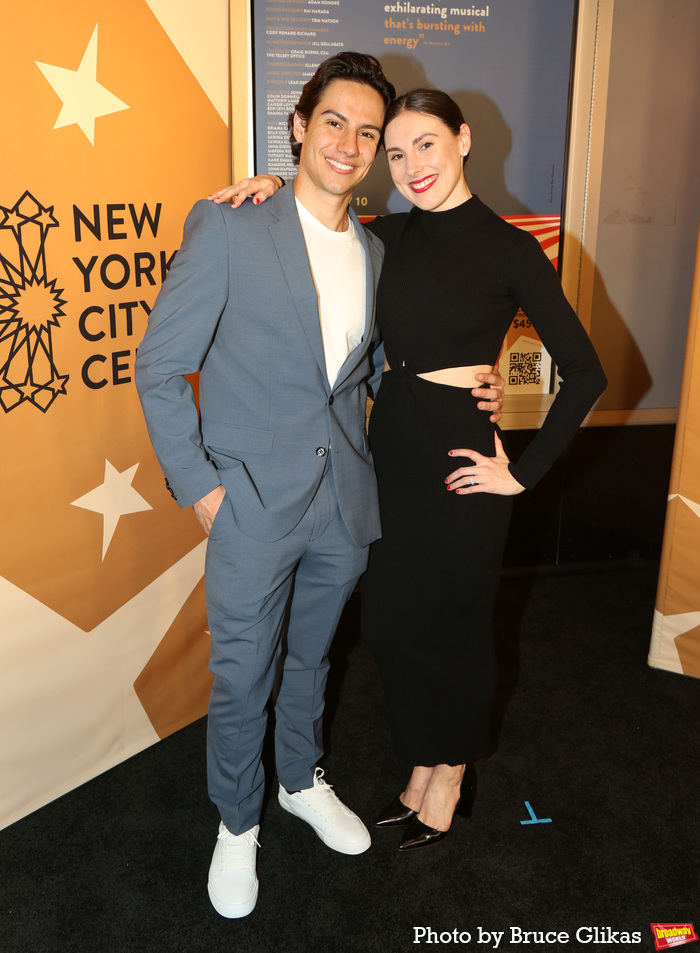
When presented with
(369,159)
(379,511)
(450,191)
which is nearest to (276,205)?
(369,159)

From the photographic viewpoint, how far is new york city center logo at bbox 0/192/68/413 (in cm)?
177

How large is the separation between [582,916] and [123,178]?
6.98 feet

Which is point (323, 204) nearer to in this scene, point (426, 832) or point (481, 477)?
point (481, 477)

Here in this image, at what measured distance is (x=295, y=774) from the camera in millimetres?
2064

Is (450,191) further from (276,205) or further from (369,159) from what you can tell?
(276,205)

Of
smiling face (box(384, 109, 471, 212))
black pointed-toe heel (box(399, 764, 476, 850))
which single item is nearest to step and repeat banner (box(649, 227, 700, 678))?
black pointed-toe heel (box(399, 764, 476, 850))

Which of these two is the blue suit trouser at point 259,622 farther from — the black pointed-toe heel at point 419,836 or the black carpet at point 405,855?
the black pointed-toe heel at point 419,836

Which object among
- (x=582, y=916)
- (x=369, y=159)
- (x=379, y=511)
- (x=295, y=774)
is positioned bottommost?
(x=582, y=916)

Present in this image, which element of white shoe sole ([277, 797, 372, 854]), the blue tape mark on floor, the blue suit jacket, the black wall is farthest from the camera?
the black wall

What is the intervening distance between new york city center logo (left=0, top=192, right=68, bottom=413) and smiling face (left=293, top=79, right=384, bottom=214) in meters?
0.64

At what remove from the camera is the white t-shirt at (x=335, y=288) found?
1.74 m

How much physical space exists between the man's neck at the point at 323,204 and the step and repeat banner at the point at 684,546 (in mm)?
1423

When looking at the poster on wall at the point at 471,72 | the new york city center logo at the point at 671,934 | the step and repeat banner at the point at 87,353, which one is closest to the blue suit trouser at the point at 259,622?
the step and repeat banner at the point at 87,353

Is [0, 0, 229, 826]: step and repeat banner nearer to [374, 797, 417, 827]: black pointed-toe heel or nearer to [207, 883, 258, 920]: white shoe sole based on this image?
[207, 883, 258, 920]: white shoe sole
